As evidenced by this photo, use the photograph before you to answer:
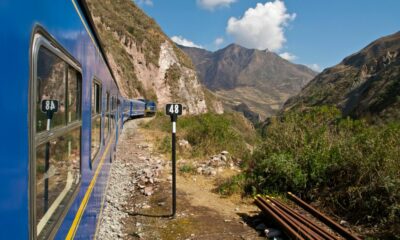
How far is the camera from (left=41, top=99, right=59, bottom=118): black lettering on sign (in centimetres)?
186

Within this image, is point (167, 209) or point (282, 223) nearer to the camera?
point (282, 223)

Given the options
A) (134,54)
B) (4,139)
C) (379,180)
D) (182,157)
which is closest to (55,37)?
(4,139)

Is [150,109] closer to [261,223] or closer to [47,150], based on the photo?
[261,223]

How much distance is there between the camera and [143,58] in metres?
47.7

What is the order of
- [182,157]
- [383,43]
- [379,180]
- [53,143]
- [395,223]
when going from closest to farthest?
[53,143] < [395,223] < [379,180] < [182,157] < [383,43]

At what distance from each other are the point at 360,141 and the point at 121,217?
5236 millimetres

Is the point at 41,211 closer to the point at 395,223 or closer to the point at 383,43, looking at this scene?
the point at 395,223

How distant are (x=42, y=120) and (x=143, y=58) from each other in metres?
47.3

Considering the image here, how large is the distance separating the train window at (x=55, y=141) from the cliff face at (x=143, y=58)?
114 feet

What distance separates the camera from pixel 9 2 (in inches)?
52.1

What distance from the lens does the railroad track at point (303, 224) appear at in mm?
5055

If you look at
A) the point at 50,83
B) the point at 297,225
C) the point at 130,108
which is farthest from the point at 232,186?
the point at 130,108

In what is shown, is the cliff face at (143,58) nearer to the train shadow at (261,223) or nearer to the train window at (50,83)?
the train shadow at (261,223)

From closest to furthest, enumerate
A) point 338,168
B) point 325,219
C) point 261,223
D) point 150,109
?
point 325,219 → point 261,223 → point 338,168 → point 150,109
